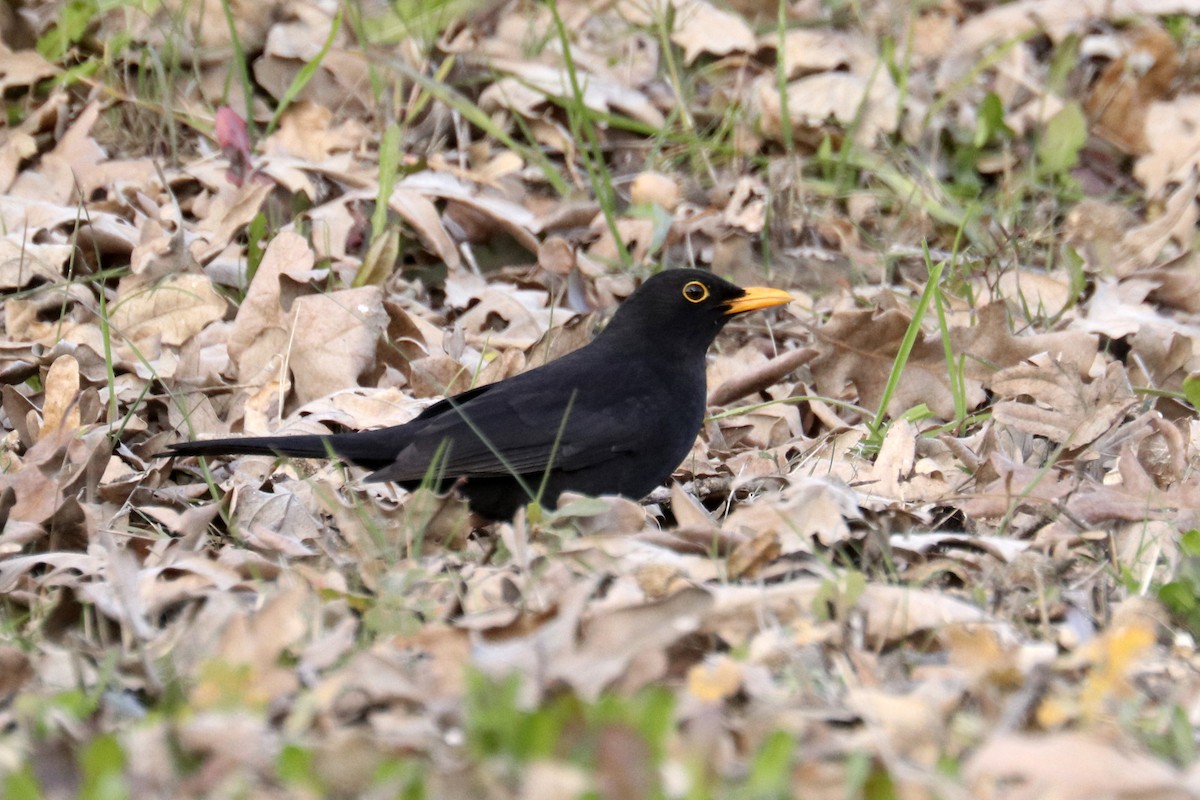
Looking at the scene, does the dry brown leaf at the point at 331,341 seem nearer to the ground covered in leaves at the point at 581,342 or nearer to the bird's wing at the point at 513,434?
the ground covered in leaves at the point at 581,342

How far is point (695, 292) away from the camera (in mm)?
5129

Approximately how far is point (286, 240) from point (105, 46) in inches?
67.4

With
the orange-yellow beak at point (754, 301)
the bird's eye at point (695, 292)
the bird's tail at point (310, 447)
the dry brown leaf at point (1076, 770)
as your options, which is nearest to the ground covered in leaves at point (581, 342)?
the dry brown leaf at point (1076, 770)

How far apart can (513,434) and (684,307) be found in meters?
0.92

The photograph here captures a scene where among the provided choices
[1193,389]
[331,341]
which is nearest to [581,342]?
Answer: [331,341]

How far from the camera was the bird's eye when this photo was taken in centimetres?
512

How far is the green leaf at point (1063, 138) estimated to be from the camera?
704 cm

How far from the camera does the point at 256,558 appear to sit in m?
3.61

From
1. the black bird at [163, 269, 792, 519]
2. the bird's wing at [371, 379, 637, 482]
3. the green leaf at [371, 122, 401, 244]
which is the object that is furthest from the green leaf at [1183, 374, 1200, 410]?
the green leaf at [371, 122, 401, 244]

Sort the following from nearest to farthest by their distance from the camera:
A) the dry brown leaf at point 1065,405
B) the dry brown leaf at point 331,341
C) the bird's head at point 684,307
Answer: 1. the dry brown leaf at point 1065,405
2. the bird's head at point 684,307
3. the dry brown leaf at point 331,341

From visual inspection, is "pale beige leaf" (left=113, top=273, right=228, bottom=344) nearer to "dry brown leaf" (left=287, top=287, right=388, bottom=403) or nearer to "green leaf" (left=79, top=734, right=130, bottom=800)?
"dry brown leaf" (left=287, top=287, right=388, bottom=403)

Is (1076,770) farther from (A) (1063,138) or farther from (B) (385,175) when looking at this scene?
(A) (1063,138)

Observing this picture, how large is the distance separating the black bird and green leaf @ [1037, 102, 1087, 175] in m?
2.84

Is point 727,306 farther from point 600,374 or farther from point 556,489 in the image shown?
point 556,489
